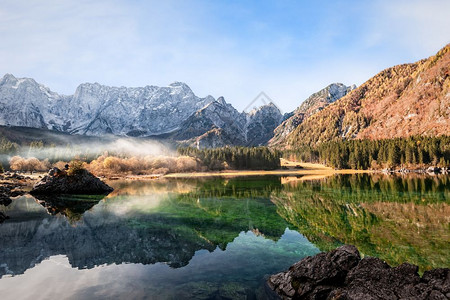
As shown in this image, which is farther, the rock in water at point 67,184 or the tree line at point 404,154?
the tree line at point 404,154

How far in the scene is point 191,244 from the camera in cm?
3203

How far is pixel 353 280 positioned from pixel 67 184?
3594 inches

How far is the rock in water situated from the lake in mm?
31270

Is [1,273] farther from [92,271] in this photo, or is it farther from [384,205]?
[384,205]

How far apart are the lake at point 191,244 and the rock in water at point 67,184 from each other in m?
31.3

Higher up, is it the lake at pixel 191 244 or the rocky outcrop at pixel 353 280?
the rocky outcrop at pixel 353 280

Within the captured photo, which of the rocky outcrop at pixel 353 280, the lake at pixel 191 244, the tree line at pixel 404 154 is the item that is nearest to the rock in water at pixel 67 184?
the lake at pixel 191 244

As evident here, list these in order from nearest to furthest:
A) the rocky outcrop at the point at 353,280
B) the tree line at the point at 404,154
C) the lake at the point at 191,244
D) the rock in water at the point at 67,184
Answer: the rocky outcrop at the point at 353,280, the lake at the point at 191,244, the rock in water at the point at 67,184, the tree line at the point at 404,154

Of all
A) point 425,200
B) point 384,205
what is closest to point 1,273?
point 384,205

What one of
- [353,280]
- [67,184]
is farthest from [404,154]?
[353,280]

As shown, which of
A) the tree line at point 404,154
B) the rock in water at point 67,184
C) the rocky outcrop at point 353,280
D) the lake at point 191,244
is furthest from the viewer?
the tree line at point 404,154

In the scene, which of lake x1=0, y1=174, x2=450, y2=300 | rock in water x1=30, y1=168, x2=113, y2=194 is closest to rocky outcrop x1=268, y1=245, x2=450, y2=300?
lake x1=0, y1=174, x2=450, y2=300

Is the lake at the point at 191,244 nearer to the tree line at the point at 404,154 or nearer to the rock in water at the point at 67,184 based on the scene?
the rock in water at the point at 67,184

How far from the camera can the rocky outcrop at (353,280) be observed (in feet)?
→ 50.1
